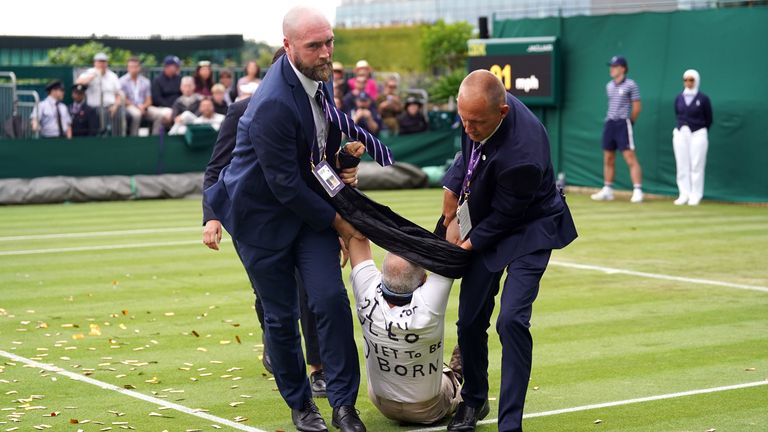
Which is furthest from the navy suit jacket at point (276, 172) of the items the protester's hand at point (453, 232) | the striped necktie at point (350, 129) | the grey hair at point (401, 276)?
the protester's hand at point (453, 232)

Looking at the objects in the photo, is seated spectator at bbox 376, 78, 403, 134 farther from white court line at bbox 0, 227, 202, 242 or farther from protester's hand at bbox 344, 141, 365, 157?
protester's hand at bbox 344, 141, 365, 157

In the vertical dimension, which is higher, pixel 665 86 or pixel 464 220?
pixel 464 220

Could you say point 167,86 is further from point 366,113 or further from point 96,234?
point 96,234

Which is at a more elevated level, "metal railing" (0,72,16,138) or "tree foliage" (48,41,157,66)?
"metal railing" (0,72,16,138)

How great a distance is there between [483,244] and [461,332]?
1.80 feet

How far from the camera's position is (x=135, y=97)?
26.3 metres

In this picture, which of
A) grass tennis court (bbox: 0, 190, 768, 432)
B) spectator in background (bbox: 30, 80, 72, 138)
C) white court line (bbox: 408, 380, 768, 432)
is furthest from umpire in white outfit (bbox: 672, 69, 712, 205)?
white court line (bbox: 408, 380, 768, 432)

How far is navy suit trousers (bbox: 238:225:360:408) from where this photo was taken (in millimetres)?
6746

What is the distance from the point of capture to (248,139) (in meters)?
6.77

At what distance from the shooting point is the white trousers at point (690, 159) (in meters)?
22.0

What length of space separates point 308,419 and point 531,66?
62.5 feet

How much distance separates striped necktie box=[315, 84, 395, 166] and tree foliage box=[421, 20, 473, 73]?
5663 centimetres

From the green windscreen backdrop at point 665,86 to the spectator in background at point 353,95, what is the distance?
10.3ft

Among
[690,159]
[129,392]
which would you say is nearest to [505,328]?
[129,392]
